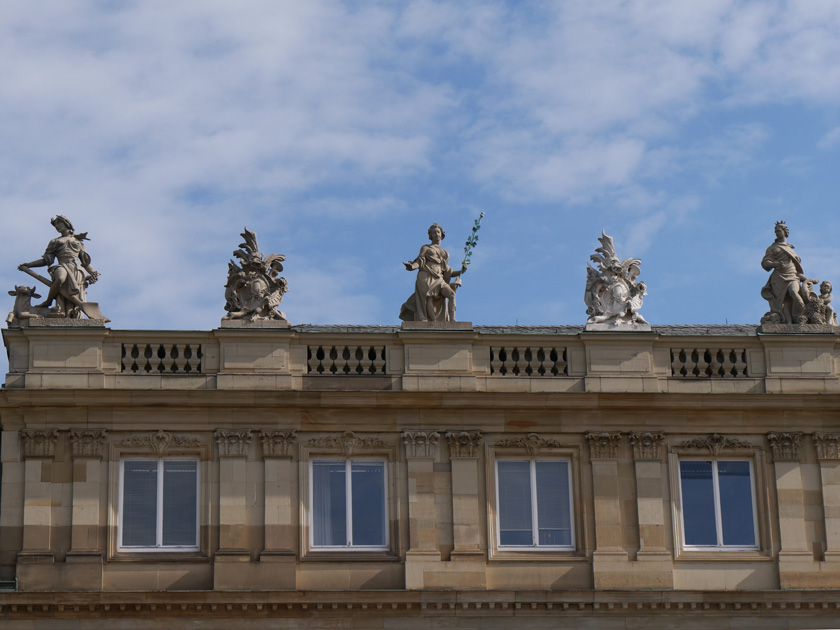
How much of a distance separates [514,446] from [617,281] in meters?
4.32

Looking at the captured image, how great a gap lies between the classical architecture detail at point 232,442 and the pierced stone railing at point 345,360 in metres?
2.02

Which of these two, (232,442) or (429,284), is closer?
(232,442)

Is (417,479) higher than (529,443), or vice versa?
(529,443)

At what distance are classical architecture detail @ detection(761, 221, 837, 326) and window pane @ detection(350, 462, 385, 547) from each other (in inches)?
358

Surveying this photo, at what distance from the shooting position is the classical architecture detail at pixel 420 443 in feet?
132

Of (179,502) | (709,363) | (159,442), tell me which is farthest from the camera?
(709,363)

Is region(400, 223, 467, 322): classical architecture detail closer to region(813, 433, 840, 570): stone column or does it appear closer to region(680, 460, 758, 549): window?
region(680, 460, 758, 549): window

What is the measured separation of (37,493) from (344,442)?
6320mm

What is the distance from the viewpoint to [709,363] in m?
41.5

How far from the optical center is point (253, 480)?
39719mm

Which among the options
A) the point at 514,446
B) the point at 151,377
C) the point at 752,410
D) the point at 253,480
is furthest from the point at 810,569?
the point at 151,377

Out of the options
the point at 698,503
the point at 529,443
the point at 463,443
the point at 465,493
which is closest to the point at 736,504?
the point at 698,503

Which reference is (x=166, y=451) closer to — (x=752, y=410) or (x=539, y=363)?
(x=539, y=363)

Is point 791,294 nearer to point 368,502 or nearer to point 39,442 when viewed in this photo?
point 368,502
